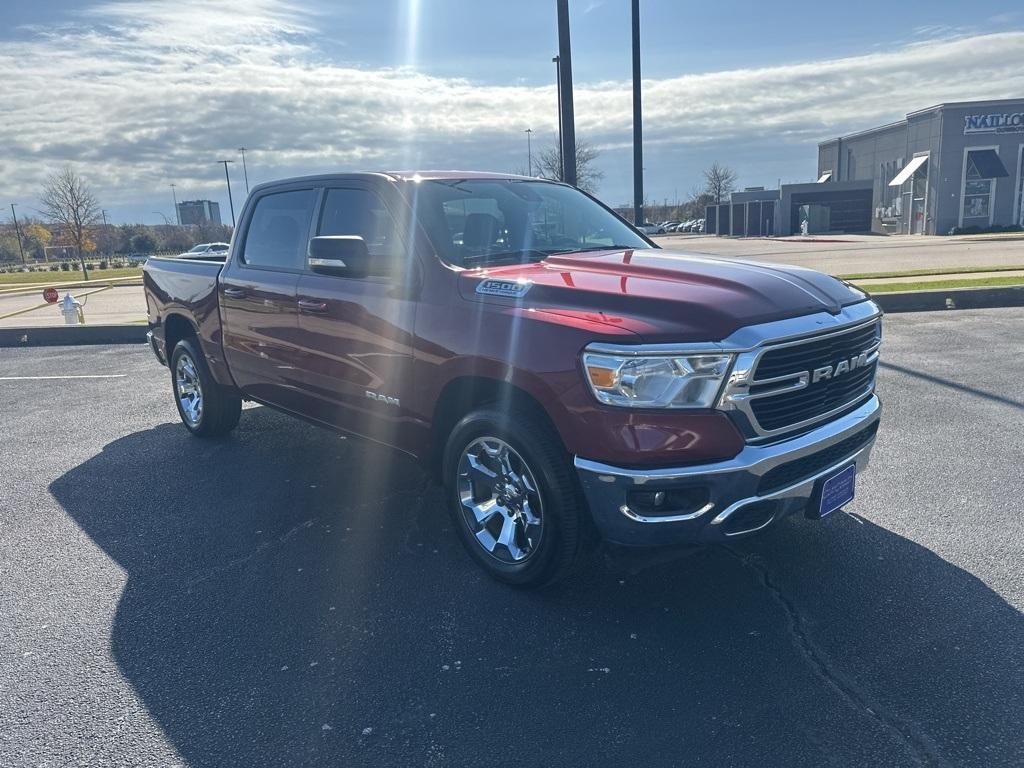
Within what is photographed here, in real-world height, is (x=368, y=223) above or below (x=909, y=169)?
below

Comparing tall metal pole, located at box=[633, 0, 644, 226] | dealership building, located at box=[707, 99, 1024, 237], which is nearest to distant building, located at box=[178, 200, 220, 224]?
dealership building, located at box=[707, 99, 1024, 237]

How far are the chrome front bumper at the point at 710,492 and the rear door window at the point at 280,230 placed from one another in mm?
2655

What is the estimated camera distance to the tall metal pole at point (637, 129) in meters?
16.5

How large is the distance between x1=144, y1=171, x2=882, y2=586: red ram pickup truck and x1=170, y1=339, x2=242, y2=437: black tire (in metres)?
1.21

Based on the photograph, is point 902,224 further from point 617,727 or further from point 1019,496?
point 617,727

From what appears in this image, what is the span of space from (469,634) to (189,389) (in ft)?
13.7

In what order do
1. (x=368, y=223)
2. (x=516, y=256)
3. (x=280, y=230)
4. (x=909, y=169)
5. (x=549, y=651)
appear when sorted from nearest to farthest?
(x=549, y=651) < (x=516, y=256) < (x=368, y=223) < (x=280, y=230) < (x=909, y=169)

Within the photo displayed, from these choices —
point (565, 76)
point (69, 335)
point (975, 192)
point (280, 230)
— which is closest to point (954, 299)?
point (565, 76)

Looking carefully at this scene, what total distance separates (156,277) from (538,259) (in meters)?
3.98

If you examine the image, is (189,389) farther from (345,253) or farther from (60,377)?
(60,377)

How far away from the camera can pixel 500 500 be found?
3656 mm

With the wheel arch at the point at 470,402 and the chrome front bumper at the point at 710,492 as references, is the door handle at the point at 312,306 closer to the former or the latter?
the wheel arch at the point at 470,402

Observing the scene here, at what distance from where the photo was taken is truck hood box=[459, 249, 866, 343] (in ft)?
10.0

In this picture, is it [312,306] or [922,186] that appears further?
[922,186]
